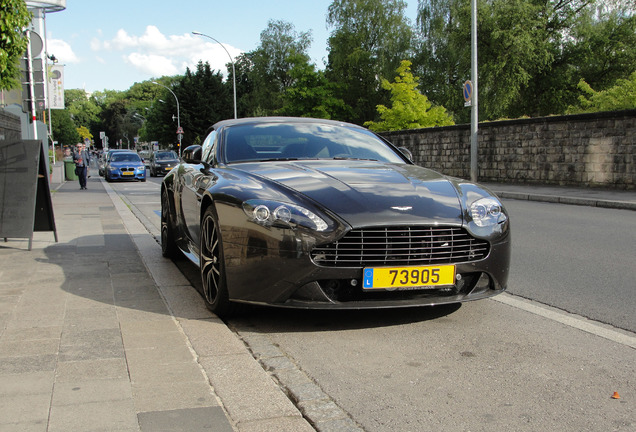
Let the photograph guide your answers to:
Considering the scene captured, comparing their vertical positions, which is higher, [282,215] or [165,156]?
[282,215]

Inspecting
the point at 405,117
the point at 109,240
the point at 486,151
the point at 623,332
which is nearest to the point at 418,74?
the point at 405,117

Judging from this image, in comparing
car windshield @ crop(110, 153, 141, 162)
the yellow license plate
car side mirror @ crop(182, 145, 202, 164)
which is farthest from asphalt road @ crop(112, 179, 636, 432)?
car windshield @ crop(110, 153, 141, 162)

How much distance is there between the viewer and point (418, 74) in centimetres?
5025

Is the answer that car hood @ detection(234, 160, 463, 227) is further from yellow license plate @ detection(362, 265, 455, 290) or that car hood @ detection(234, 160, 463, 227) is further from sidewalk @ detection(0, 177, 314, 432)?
sidewalk @ detection(0, 177, 314, 432)

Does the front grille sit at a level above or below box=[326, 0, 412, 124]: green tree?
below

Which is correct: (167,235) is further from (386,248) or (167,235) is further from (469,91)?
(469,91)

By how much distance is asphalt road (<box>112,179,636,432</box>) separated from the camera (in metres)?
2.86

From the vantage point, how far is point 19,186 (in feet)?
25.3

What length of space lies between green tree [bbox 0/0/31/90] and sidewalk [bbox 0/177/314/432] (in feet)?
8.12

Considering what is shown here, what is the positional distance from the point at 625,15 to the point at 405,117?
1631cm

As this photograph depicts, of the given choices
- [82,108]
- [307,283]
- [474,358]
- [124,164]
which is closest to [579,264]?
[474,358]

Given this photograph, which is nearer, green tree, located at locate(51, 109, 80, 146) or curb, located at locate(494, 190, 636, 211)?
curb, located at locate(494, 190, 636, 211)

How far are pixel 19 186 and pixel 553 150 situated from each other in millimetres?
16204

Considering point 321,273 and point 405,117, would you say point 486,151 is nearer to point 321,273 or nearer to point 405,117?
point 405,117
